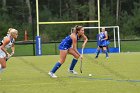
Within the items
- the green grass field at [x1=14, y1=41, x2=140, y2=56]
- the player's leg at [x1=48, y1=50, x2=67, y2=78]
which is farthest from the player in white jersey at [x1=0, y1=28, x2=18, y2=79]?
the green grass field at [x1=14, y1=41, x2=140, y2=56]

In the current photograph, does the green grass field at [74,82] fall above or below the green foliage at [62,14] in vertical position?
below

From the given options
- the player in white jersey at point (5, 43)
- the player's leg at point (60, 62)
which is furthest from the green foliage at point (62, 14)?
the player in white jersey at point (5, 43)

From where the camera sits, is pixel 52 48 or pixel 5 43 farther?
pixel 52 48

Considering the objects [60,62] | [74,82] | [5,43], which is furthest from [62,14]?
[74,82]

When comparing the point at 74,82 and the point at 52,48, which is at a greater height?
the point at 52,48

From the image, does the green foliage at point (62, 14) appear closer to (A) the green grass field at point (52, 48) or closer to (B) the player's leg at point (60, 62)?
(A) the green grass field at point (52, 48)

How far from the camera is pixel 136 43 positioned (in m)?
38.9

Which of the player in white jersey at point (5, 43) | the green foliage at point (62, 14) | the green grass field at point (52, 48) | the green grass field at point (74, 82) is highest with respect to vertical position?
the green foliage at point (62, 14)

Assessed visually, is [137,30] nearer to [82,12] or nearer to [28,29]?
[82,12]

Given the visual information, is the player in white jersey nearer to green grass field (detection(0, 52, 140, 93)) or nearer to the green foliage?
green grass field (detection(0, 52, 140, 93))

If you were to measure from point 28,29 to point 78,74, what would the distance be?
3340cm

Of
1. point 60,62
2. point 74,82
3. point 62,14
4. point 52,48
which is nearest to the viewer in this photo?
point 74,82

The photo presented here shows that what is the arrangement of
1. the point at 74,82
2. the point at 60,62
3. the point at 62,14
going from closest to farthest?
the point at 74,82
the point at 60,62
the point at 62,14

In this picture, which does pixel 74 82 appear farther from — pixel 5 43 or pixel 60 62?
pixel 5 43
